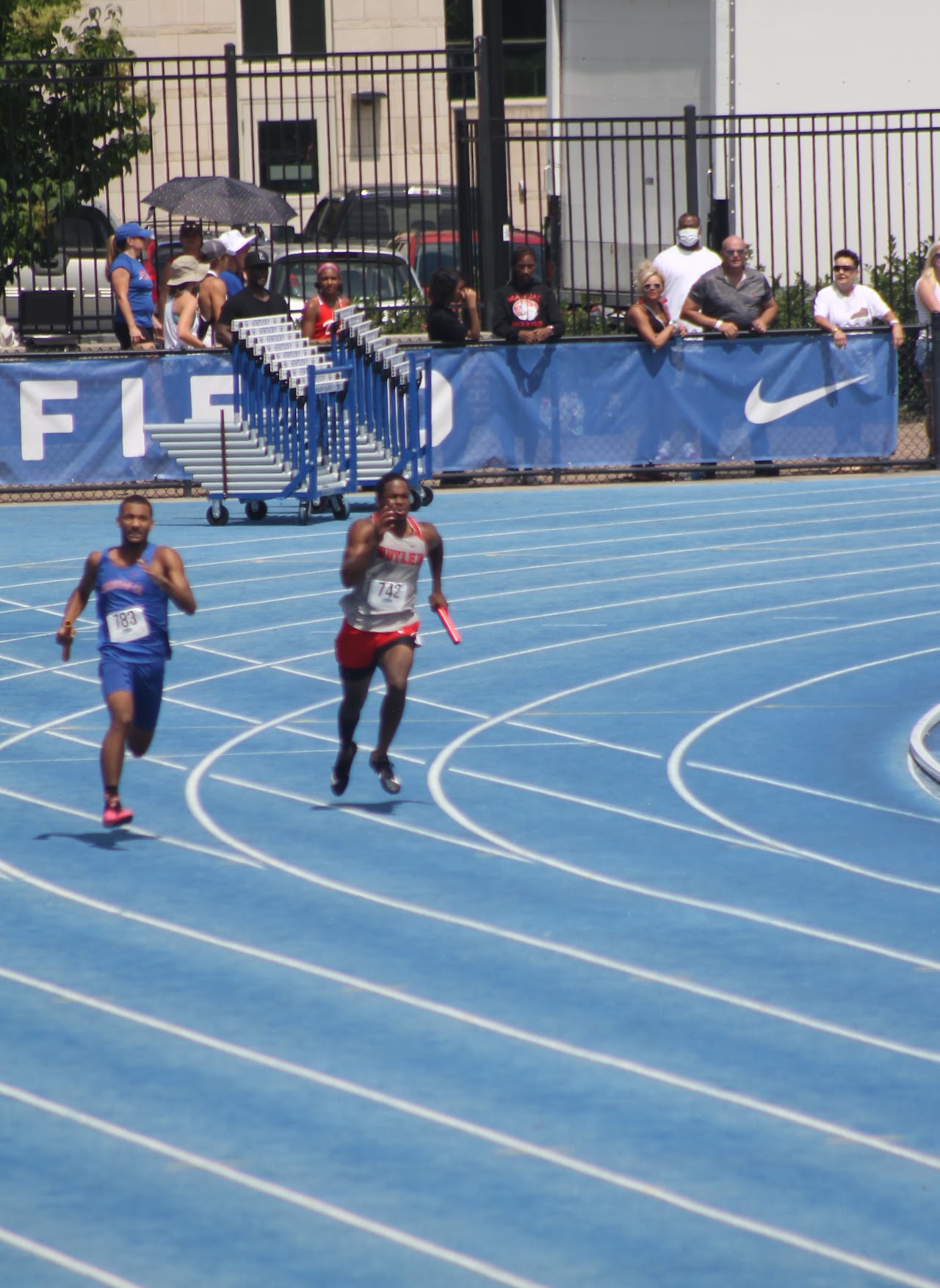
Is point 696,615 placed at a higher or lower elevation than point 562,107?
lower

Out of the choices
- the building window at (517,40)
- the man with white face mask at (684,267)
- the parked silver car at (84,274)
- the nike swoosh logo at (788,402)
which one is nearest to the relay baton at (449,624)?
the nike swoosh logo at (788,402)

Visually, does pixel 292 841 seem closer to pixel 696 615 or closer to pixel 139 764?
pixel 139 764

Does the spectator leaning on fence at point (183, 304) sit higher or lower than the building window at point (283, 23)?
lower

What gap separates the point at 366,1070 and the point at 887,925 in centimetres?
250

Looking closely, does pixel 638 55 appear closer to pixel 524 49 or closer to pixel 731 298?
pixel 731 298

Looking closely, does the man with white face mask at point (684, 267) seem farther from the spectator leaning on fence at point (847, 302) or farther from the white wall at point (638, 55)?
the white wall at point (638, 55)

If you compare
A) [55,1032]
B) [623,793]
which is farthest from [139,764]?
[55,1032]

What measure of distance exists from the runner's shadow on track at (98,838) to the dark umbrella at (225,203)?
13369mm

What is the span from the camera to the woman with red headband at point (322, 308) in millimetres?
18969

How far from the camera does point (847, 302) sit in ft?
67.2

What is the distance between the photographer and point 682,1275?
530cm

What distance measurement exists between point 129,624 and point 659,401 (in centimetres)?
1107

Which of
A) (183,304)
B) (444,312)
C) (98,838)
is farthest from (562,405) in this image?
(98,838)

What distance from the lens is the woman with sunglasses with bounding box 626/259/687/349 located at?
1945 centimetres
